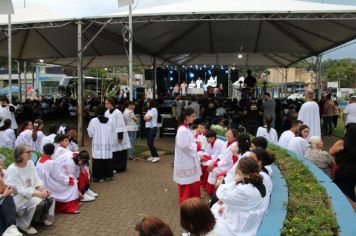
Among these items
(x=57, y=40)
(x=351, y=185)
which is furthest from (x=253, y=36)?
(x=351, y=185)

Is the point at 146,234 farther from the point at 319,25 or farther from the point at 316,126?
the point at 319,25

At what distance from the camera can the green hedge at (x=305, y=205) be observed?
147 inches

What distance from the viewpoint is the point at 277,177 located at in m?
5.93

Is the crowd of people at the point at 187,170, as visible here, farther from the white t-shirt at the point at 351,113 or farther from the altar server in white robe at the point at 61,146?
the white t-shirt at the point at 351,113

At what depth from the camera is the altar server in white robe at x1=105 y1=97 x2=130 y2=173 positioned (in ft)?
32.1

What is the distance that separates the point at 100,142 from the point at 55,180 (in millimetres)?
2410

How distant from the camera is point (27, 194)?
5934 mm

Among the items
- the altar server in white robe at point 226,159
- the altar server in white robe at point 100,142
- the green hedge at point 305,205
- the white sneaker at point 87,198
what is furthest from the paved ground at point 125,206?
the green hedge at point 305,205

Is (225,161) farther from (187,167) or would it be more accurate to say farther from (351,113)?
(351,113)

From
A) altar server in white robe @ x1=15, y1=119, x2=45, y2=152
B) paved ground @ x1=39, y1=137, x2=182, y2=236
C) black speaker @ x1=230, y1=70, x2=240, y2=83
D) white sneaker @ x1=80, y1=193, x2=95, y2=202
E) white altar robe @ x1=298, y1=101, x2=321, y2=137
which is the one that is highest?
black speaker @ x1=230, y1=70, x2=240, y2=83

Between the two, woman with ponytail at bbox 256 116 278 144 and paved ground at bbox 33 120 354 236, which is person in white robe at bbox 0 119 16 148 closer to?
paved ground at bbox 33 120 354 236

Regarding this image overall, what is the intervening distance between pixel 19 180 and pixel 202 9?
27.6 feet

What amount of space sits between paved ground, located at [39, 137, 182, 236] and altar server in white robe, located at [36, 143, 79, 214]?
206mm

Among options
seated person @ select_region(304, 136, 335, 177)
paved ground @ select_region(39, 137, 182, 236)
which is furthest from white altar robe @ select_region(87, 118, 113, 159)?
seated person @ select_region(304, 136, 335, 177)
